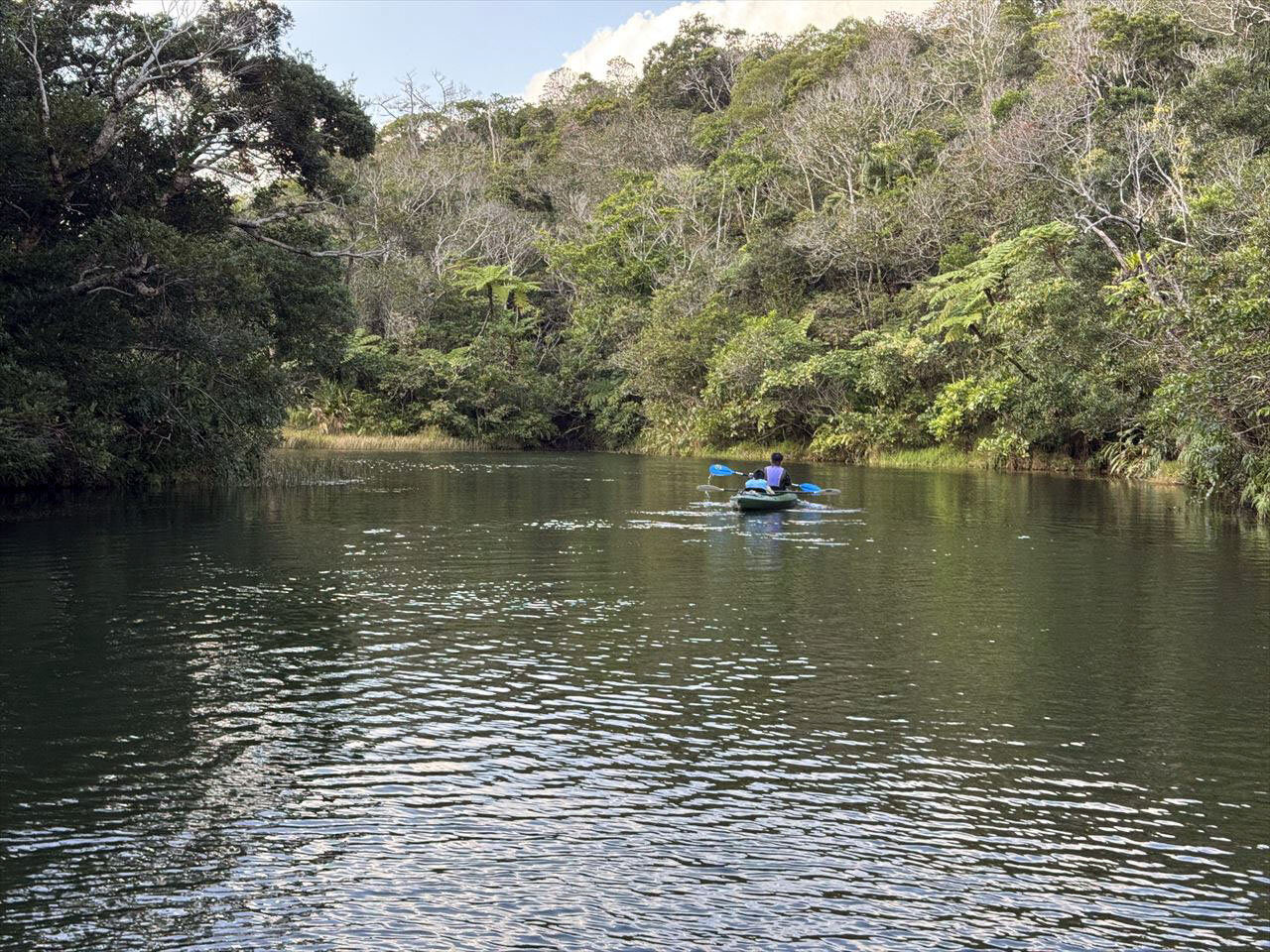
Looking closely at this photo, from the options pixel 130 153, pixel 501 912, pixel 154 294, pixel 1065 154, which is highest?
pixel 1065 154

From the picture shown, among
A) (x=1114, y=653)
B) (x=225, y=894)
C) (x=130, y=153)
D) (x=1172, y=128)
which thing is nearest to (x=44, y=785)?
(x=225, y=894)

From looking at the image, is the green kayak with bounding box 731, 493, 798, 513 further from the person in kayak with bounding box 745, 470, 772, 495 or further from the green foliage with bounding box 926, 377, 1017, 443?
the green foliage with bounding box 926, 377, 1017, 443

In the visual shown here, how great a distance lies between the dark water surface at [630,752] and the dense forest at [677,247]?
7121 mm

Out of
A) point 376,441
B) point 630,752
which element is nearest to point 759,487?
point 630,752

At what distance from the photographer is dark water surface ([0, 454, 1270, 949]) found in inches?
258

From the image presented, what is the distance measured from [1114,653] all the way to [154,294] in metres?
18.7

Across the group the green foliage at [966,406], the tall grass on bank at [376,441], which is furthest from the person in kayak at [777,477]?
the tall grass on bank at [376,441]

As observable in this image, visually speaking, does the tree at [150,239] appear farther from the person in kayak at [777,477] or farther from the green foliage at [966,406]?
the green foliage at [966,406]

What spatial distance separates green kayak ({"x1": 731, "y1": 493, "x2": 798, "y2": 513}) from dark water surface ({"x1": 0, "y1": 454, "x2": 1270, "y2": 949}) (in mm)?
7163

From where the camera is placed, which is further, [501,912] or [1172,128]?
[1172,128]

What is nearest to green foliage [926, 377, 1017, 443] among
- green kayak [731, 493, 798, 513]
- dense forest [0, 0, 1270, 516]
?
dense forest [0, 0, 1270, 516]

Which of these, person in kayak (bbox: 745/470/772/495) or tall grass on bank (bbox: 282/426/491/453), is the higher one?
tall grass on bank (bbox: 282/426/491/453)

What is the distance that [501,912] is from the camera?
21.4 ft

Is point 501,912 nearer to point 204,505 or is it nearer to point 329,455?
point 204,505
